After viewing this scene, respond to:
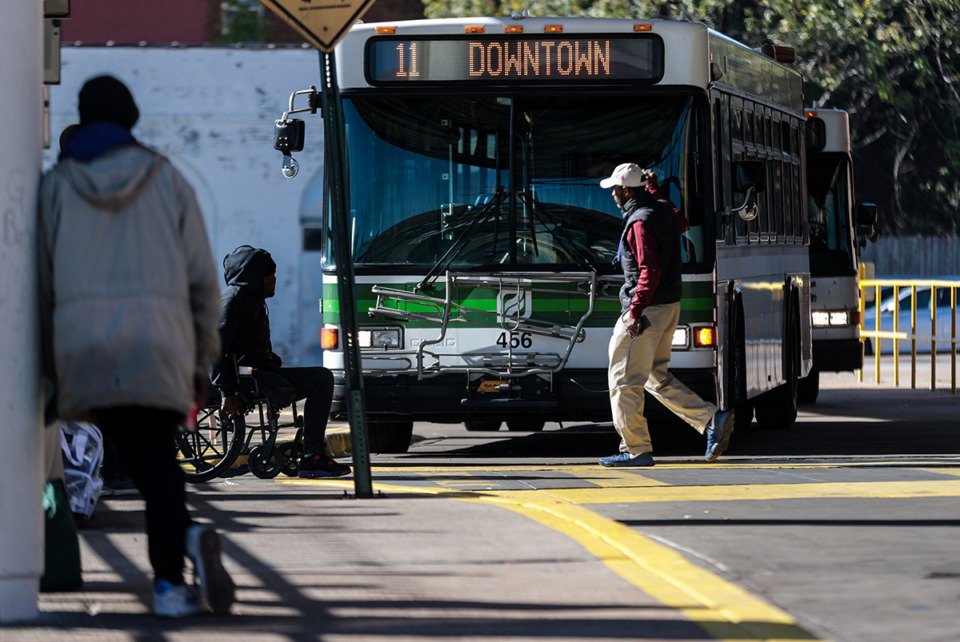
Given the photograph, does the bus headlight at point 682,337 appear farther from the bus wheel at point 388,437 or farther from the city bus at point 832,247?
the city bus at point 832,247

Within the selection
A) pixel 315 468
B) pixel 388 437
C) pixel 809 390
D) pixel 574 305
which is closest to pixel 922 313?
pixel 809 390

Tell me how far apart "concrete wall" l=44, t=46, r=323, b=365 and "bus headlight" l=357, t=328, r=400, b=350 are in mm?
12558

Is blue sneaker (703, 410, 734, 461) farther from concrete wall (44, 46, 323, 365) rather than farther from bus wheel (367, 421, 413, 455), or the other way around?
concrete wall (44, 46, 323, 365)

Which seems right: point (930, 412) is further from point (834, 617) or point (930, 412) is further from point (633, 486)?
point (834, 617)

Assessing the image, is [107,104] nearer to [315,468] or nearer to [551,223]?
[315,468]

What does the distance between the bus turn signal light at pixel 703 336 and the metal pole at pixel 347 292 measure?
3291 millimetres

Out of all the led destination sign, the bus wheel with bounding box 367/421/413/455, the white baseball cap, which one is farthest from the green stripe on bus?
the bus wheel with bounding box 367/421/413/455

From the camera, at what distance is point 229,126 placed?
80.1 ft

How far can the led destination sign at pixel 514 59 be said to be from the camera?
11.9 metres

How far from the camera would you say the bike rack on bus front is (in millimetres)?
11758

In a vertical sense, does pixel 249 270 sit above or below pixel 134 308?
above

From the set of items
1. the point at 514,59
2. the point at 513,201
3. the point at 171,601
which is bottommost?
the point at 171,601

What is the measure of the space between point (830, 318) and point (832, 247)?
36.2 inches

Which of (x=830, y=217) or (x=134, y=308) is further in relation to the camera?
(x=830, y=217)
